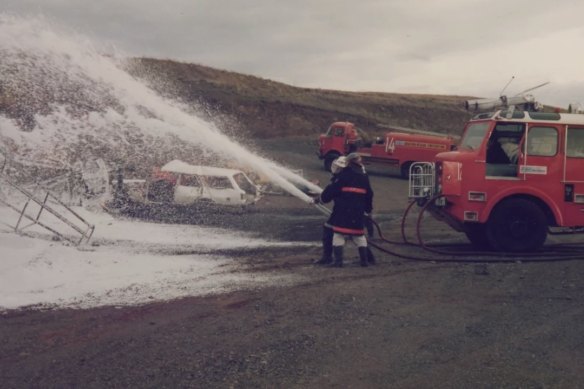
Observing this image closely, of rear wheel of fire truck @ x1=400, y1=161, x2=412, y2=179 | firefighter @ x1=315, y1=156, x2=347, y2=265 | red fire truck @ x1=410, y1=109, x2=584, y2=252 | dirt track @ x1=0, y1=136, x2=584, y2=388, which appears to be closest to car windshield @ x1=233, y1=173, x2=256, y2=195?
red fire truck @ x1=410, y1=109, x2=584, y2=252

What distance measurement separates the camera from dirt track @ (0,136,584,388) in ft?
16.9

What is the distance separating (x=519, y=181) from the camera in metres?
10.8

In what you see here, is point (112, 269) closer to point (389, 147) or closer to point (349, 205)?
point (349, 205)

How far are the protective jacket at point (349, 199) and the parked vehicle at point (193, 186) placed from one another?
7.87 m

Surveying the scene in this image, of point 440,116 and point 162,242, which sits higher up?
point 440,116

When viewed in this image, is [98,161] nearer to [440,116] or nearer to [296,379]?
[296,379]

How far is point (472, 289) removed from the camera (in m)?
8.13

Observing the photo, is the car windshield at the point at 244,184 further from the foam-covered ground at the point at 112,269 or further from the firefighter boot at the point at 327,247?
the firefighter boot at the point at 327,247

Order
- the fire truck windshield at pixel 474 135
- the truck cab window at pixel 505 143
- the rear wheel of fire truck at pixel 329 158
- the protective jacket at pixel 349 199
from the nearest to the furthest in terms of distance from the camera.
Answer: the protective jacket at pixel 349 199
the truck cab window at pixel 505 143
the fire truck windshield at pixel 474 135
the rear wheel of fire truck at pixel 329 158

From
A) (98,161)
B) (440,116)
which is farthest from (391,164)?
(440,116)

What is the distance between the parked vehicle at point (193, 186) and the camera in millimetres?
17031

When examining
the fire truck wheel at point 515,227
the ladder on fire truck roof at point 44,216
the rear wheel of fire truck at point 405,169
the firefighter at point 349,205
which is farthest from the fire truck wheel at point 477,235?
the rear wheel of fire truck at point 405,169

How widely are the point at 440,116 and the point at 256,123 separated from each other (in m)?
18.0

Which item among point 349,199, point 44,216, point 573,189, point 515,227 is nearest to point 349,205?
point 349,199
